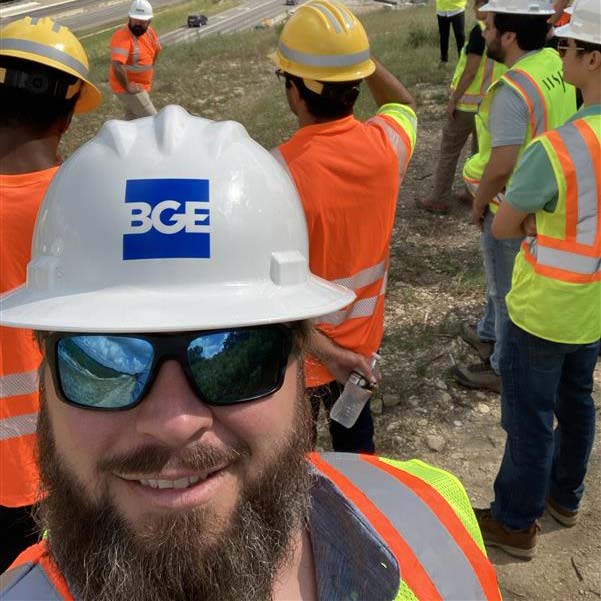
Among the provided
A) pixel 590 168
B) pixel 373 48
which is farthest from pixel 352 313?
pixel 373 48

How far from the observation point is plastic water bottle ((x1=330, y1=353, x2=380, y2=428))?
2.97 m

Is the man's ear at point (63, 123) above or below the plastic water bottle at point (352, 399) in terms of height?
above

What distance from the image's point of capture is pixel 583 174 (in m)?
2.48

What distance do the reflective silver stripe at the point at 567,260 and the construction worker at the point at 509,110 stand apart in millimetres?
616

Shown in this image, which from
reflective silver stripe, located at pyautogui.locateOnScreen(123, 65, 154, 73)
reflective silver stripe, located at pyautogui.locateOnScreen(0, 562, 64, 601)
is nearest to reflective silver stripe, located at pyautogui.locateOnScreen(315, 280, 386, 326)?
reflective silver stripe, located at pyautogui.locateOnScreen(0, 562, 64, 601)

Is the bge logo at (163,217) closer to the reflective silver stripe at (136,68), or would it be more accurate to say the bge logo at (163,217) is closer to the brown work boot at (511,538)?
the brown work boot at (511,538)

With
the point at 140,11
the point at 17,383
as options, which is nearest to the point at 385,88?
the point at 17,383

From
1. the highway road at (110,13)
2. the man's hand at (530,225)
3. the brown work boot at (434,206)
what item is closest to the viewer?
the man's hand at (530,225)

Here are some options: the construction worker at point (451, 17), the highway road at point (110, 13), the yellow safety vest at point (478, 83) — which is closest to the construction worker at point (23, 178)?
the yellow safety vest at point (478, 83)

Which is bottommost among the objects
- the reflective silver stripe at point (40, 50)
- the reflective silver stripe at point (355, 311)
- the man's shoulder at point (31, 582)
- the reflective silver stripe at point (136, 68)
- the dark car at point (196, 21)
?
the dark car at point (196, 21)

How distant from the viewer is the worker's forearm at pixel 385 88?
3.26 m

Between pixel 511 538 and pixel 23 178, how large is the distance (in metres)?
2.66

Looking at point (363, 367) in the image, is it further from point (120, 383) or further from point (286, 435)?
point (120, 383)

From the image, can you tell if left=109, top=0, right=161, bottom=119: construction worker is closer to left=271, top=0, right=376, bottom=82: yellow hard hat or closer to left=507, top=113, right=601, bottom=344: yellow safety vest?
left=271, top=0, right=376, bottom=82: yellow hard hat
